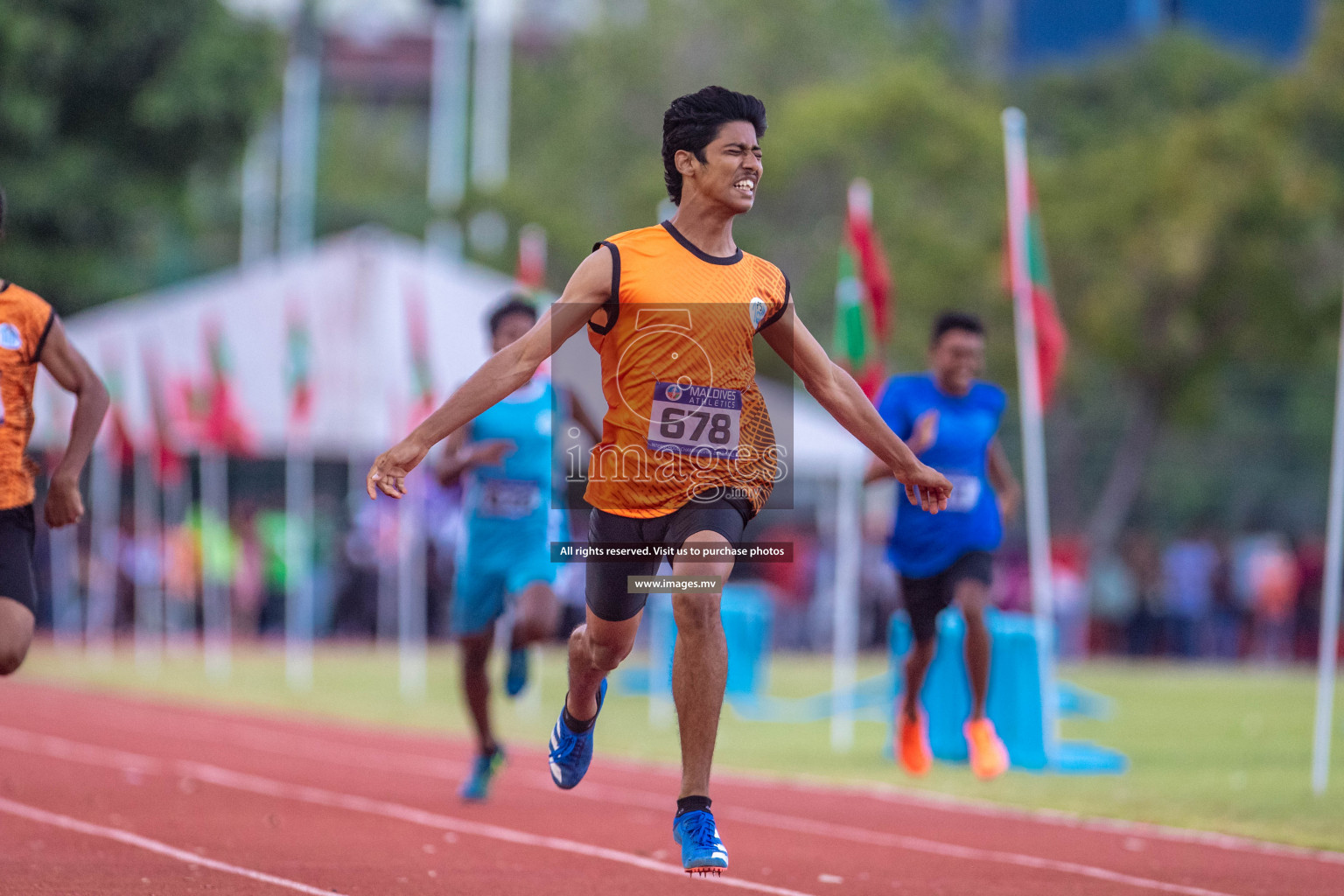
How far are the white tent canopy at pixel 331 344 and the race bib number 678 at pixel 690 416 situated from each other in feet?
53.3

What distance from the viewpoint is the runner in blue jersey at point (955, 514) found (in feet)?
33.7

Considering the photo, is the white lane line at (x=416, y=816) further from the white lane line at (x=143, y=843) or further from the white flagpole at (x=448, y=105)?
the white flagpole at (x=448, y=105)

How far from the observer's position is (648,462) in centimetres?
611

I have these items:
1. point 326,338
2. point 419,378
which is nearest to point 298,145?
point 326,338

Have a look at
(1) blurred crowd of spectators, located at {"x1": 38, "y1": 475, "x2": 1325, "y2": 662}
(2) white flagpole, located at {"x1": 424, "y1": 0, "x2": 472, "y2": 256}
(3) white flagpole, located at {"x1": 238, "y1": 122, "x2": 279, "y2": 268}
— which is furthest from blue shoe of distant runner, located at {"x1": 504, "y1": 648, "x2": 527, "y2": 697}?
(3) white flagpole, located at {"x1": 238, "y1": 122, "x2": 279, "y2": 268}

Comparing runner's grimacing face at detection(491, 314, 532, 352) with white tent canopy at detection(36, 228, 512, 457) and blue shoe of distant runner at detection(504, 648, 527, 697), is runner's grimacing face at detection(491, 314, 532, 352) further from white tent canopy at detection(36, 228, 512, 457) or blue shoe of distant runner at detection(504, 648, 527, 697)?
white tent canopy at detection(36, 228, 512, 457)

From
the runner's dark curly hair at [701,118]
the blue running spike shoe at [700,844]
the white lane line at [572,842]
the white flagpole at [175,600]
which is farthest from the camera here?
the white flagpole at [175,600]

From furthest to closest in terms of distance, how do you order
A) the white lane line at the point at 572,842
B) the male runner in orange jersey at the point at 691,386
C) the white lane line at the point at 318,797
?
the white lane line at the point at 318,797 < the white lane line at the point at 572,842 < the male runner in orange jersey at the point at 691,386

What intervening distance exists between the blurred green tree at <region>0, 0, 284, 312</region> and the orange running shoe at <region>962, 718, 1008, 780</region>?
60.6 feet

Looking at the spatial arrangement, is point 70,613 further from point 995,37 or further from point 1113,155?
point 995,37

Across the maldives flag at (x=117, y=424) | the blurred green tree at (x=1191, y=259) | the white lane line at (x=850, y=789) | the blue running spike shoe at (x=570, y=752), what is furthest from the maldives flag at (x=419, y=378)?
the blurred green tree at (x=1191, y=259)

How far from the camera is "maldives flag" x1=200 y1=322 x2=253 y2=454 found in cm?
2225

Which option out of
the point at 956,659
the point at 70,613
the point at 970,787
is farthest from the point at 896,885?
the point at 70,613

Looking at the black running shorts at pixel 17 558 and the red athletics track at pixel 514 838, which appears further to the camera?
the red athletics track at pixel 514 838
